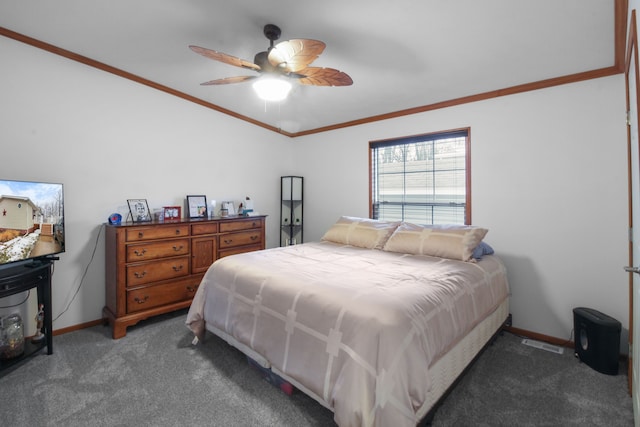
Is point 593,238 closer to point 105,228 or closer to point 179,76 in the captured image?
point 179,76

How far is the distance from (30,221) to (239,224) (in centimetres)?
177

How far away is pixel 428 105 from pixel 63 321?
14.1 ft

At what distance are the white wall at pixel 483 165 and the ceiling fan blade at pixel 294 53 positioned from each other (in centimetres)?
193

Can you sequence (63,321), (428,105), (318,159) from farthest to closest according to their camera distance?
1. (318,159)
2. (428,105)
3. (63,321)

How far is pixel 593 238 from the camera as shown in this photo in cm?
236

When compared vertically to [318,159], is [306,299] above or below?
below

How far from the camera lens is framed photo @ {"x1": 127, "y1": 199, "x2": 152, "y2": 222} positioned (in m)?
2.91

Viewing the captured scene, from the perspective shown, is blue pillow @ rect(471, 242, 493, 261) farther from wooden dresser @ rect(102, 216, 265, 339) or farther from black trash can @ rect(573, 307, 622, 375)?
wooden dresser @ rect(102, 216, 265, 339)

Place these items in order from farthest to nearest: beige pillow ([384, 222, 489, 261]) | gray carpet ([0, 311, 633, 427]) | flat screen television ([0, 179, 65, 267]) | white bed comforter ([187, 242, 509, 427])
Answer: beige pillow ([384, 222, 489, 261])
flat screen television ([0, 179, 65, 267])
gray carpet ([0, 311, 633, 427])
white bed comforter ([187, 242, 509, 427])

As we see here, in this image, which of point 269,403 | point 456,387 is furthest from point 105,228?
point 456,387

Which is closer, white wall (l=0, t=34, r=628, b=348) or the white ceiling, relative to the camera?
the white ceiling

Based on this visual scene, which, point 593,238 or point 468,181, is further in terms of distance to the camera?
point 468,181

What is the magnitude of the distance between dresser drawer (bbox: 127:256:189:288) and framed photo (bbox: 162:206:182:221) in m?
0.54

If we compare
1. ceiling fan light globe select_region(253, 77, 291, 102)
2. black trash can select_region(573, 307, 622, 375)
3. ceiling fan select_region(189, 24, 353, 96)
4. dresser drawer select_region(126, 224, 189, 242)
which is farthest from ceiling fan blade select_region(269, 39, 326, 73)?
black trash can select_region(573, 307, 622, 375)
